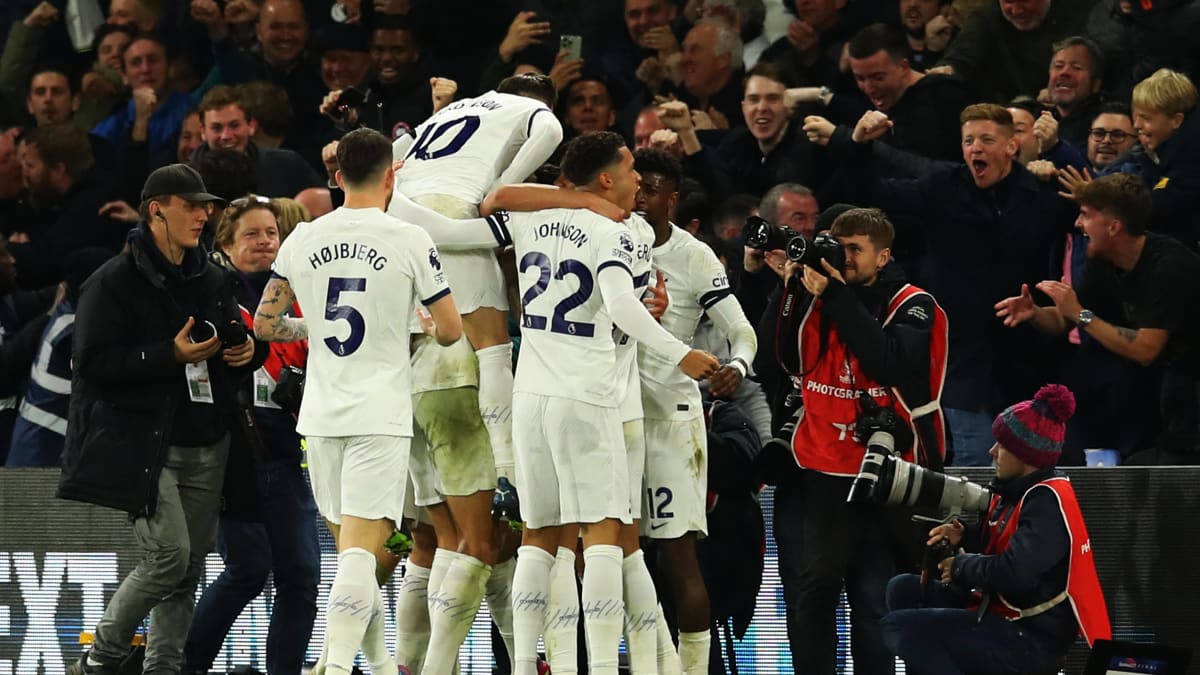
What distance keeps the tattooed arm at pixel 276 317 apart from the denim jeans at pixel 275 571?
0.99 metres

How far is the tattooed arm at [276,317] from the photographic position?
323 inches

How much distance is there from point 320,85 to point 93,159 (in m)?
1.71

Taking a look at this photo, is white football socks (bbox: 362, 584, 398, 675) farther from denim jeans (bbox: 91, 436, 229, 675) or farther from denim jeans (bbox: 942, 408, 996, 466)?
denim jeans (bbox: 942, 408, 996, 466)

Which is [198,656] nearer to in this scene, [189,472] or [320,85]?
[189,472]

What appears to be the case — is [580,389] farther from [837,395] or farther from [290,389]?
[290,389]

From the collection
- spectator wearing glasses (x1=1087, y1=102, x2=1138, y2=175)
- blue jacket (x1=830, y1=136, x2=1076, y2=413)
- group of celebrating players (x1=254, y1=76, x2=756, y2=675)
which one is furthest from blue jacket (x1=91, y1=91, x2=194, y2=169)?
spectator wearing glasses (x1=1087, y1=102, x2=1138, y2=175)

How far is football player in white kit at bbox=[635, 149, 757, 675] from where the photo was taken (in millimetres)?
8617

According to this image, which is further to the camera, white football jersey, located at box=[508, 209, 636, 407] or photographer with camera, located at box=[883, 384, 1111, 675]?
white football jersey, located at box=[508, 209, 636, 407]

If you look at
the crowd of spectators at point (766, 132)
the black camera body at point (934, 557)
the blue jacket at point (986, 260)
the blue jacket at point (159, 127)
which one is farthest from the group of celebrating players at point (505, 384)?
the blue jacket at point (159, 127)

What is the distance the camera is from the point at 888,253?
8977 millimetres

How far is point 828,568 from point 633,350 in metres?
1.41

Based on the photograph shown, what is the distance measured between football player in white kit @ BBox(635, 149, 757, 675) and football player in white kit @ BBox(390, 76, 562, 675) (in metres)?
0.69

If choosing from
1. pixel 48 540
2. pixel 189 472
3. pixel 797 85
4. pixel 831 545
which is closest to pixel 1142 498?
pixel 831 545

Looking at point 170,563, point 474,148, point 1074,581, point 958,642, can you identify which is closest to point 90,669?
point 170,563
